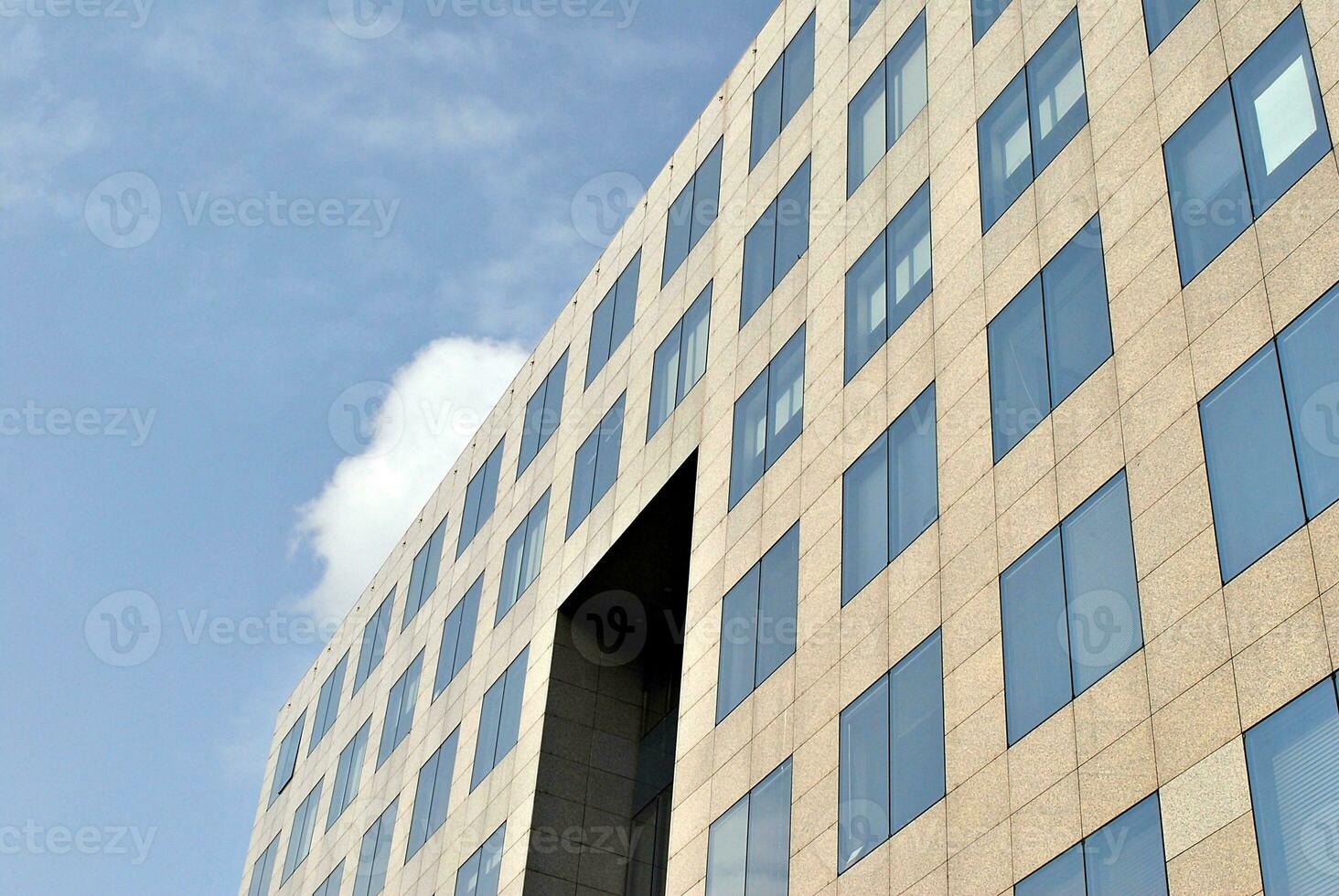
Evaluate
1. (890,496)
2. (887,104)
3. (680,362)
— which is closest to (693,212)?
(680,362)

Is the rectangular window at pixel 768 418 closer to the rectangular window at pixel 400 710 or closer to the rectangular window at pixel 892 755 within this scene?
the rectangular window at pixel 892 755

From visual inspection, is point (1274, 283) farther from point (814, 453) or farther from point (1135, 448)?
point (814, 453)

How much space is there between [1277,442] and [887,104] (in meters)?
15.3

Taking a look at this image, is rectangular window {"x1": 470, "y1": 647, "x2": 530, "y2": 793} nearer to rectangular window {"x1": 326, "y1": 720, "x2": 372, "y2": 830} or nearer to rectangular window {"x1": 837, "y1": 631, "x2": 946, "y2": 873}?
rectangular window {"x1": 326, "y1": 720, "x2": 372, "y2": 830}

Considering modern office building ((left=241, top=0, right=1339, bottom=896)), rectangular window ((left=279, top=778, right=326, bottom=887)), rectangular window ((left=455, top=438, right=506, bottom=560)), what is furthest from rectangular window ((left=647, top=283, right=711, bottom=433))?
rectangular window ((left=279, top=778, right=326, bottom=887))

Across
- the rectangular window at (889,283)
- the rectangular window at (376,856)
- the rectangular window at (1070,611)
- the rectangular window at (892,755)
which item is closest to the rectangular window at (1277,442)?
the rectangular window at (1070,611)

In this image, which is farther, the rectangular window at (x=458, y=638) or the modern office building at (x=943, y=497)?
the rectangular window at (x=458, y=638)

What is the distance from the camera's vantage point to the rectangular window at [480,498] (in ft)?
166

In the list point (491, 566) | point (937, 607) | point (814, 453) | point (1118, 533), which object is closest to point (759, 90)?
point (814, 453)

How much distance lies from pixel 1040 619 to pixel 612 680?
67.1 feet

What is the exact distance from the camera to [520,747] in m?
41.2

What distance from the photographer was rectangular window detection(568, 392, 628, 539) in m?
42.2

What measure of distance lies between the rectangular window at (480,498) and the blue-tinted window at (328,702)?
1104 cm

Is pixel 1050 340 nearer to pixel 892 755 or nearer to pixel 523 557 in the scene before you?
pixel 892 755
